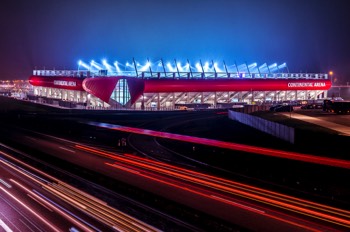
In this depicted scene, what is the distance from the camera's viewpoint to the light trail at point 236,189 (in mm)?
15070

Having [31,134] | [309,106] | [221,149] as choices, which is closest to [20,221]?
[221,149]

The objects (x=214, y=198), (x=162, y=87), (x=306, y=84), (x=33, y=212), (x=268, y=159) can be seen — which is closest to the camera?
(x=33, y=212)

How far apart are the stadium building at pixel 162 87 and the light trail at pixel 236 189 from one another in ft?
194

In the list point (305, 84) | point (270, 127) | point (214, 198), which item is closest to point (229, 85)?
point (305, 84)

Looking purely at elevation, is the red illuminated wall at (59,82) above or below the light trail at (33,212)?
above

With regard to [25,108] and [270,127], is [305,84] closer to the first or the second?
[25,108]

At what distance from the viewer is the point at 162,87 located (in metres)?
87.4

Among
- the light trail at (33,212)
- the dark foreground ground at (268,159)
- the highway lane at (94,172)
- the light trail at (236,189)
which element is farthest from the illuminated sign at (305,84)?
the light trail at (33,212)

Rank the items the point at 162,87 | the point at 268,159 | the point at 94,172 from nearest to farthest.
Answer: the point at 94,172 < the point at 268,159 < the point at 162,87

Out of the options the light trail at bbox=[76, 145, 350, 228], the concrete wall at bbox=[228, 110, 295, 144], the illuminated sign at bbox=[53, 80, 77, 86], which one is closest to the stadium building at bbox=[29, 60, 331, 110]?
the illuminated sign at bbox=[53, 80, 77, 86]

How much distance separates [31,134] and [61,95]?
228 ft

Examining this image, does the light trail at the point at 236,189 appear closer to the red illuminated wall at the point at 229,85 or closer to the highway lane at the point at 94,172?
the highway lane at the point at 94,172

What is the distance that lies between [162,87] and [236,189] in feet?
229

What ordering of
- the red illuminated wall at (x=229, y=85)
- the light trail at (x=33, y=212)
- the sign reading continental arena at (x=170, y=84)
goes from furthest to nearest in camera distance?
the red illuminated wall at (x=229, y=85) → the sign reading continental arena at (x=170, y=84) → the light trail at (x=33, y=212)
